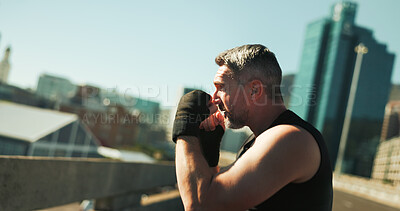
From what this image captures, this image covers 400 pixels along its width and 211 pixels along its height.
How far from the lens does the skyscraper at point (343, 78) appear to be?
107438mm

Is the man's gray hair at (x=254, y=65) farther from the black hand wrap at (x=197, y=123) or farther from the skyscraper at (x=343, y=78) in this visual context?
the skyscraper at (x=343, y=78)

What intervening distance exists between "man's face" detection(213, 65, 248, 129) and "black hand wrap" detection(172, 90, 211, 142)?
0.29 ft

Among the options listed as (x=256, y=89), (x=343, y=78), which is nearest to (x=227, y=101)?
(x=256, y=89)

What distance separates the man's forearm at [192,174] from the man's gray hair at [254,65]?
1.43ft

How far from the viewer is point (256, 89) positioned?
1616mm

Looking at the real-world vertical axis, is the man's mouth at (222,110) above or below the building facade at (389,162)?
above

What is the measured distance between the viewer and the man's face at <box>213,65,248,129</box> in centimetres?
165

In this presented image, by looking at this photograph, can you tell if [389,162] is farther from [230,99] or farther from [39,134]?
[230,99]

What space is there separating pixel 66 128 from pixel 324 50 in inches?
3839

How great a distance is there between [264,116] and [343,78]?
385 ft

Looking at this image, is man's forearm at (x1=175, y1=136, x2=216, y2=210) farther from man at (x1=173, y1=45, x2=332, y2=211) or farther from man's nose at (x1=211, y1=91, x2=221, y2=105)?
man's nose at (x1=211, y1=91, x2=221, y2=105)

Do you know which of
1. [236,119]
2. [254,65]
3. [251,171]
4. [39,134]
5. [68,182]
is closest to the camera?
[251,171]

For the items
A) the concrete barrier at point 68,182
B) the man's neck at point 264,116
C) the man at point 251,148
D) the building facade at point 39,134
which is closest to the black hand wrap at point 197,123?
the man at point 251,148

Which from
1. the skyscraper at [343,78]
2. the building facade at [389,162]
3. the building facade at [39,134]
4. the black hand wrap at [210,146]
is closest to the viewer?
the black hand wrap at [210,146]
